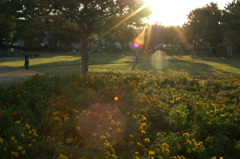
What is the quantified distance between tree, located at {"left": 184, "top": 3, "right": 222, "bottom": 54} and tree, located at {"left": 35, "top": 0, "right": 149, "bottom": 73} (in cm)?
5142

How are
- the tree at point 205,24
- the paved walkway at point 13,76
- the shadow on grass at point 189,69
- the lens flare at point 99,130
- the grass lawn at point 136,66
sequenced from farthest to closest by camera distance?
the tree at point 205,24
the grass lawn at point 136,66
the shadow on grass at point 189,69
the paved walkway at point 13,76
the lens flare at point 99,130

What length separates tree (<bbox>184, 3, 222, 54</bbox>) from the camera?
62.2 metres

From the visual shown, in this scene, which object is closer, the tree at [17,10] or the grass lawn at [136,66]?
the tree at [17,10]

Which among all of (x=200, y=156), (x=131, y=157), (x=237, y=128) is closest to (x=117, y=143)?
(x=131, y=157)

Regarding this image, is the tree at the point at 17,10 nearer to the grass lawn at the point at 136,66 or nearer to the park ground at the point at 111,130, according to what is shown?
the grass lawn at the point at 136,66

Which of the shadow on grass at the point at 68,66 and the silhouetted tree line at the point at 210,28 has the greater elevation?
the silhouetted tree line at the point at 210,28

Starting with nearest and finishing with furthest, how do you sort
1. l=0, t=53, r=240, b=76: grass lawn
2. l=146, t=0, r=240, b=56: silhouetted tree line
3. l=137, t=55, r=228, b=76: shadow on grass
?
l=137, t=55, r=228, b=76: shadow on grass < l=0, t=53, r=240, b=76: grass lawn < l=146, t=0, r=240, b=56: silhouetted tree line

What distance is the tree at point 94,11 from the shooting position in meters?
14.1

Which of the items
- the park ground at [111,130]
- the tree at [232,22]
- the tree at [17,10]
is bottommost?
the park ground at [111,130]

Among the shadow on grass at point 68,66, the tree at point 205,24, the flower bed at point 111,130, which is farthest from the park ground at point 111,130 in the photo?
the tree at point 205,24

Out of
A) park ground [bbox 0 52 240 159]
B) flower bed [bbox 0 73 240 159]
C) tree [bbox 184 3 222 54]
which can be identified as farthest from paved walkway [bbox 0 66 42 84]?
tree [bbox 184 3 222 54]

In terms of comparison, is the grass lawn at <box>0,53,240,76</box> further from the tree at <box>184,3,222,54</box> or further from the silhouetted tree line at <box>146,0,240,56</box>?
the tree at <box>184,3,222,54</box>

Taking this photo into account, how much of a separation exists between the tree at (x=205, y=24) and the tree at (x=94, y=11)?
51417 mm

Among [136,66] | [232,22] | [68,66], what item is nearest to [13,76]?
[68,66]
